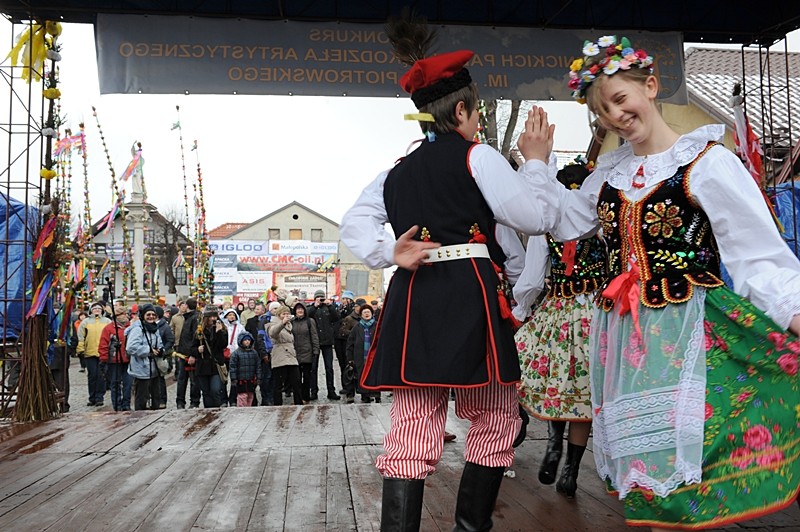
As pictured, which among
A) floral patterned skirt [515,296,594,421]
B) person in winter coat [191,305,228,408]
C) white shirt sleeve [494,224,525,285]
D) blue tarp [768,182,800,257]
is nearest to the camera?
white shirt sleeve [494,224,525,285]

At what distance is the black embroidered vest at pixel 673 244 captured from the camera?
73.4 inches

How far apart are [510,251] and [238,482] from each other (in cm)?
195

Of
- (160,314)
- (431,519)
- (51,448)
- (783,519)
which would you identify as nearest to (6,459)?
(51,448)

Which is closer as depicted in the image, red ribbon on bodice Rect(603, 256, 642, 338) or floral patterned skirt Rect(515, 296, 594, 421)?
red ribbon on bodice Rect(603, 256, 642, 338)

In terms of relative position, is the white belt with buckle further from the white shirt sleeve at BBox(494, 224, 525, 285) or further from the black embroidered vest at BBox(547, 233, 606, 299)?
the black embroidered vest at BBox(547, 233, 606, 299)

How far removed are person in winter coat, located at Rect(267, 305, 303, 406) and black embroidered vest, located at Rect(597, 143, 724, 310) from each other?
7.08m

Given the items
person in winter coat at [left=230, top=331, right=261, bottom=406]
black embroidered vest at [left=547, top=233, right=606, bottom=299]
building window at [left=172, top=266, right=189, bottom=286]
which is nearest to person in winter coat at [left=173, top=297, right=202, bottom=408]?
person in winter coat at [left=230, top=331, right=261, bottom=406]

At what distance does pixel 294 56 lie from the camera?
605 cm

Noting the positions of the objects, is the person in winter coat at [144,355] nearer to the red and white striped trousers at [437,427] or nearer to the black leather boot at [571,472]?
the black leather boot at [571,472]

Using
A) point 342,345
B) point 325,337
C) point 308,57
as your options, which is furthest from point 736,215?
point 342,345

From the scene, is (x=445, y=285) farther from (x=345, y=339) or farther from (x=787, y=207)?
(x=345, y=339)

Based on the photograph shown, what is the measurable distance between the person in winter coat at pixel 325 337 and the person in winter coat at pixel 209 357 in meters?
1.57

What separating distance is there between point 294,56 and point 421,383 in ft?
15.2

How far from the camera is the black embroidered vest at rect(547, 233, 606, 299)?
329cm
